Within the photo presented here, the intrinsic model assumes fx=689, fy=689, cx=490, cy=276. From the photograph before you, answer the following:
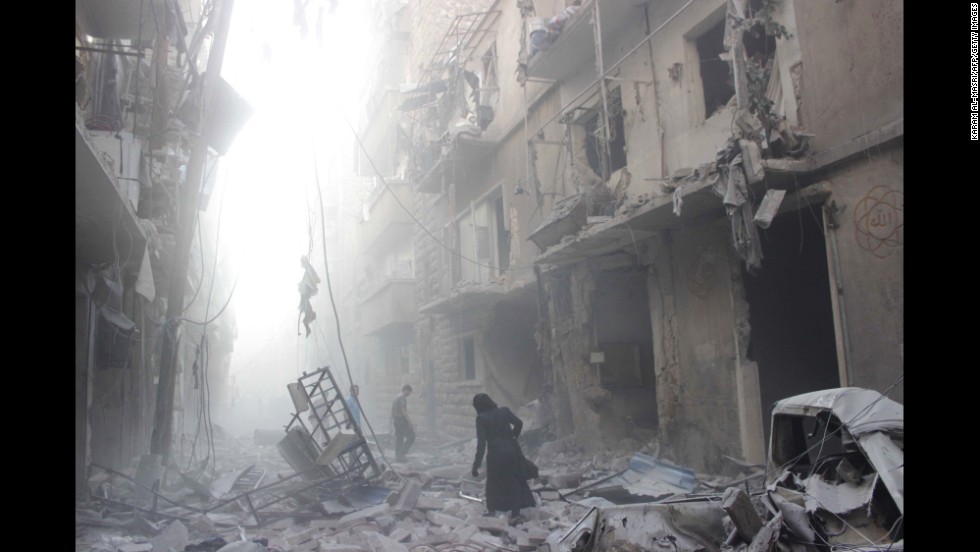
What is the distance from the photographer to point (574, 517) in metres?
8.05

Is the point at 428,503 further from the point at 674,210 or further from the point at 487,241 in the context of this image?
the point at 487,241

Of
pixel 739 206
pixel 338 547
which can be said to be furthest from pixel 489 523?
pixel 739 206

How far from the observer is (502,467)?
8320 mm

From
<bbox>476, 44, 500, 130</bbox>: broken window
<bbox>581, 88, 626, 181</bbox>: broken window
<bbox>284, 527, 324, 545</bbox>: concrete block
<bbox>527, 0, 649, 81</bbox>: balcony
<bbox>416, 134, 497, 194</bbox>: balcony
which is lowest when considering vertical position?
<bbox>284, 527, 324, 545</bbox>: concrete block

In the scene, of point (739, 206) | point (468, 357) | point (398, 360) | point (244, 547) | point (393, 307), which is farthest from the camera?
point (398, 360)

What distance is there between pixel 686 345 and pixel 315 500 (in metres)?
5.65

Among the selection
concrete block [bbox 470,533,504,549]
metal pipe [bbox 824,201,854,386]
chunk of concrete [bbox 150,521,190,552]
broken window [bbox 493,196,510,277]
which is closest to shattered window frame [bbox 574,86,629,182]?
broken window [bbox 493,196,510,277]

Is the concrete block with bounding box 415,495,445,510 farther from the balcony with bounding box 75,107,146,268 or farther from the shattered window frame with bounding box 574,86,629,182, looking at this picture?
the shattered window frame with bounding box 574,86,629,182

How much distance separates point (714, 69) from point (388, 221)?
15.6 metres

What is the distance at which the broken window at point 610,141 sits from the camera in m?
11.4

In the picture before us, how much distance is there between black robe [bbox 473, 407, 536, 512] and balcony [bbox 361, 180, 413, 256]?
45.3ft

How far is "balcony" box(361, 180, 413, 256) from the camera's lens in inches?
915
